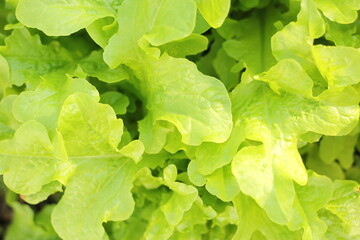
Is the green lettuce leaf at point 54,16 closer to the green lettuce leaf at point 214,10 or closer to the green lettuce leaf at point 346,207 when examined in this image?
the green lettuce leaf at point 214,10

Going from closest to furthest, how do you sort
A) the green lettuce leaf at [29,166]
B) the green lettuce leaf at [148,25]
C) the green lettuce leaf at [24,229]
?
the green lettuce leaf at [148,25] < the green lettuce leaf at [29,166] < the green lettuce leaf at [24,229]

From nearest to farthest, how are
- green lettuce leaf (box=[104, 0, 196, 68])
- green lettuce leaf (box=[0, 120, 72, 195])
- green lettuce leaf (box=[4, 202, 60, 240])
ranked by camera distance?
green lettuce leaf (box=[104, 0, 196, 68]), green lettuce leaf (box=[0, 120, 72, 195]), green lettuce leaf (box=[4, 202, 60, 240])

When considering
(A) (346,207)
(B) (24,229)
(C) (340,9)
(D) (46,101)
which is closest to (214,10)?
(C) (340,9)

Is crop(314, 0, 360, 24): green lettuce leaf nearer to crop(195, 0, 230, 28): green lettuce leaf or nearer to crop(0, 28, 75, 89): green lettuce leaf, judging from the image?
crop(195, 0, 230, 28): green lettuce leaf

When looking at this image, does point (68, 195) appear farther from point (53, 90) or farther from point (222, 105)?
point (222, 105)

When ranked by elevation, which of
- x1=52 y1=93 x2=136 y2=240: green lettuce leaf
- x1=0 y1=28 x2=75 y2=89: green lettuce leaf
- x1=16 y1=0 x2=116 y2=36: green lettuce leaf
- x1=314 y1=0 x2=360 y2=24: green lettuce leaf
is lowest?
x1=52 y1=93 x2=136 y2=240: green lettuce leaf

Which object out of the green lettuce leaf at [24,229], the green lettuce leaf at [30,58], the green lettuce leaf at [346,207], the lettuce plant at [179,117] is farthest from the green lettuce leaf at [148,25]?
the green lettuce leaf at [24,229]

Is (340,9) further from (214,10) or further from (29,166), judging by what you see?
(29,166)

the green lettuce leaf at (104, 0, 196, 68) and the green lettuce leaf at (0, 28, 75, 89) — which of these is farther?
the green lettuce leaf at (0, 28, 75, 89)

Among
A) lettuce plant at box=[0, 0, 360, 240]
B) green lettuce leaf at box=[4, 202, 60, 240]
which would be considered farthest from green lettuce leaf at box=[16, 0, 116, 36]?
green lettuce leaf at box=[4, 202, 60, 240]
